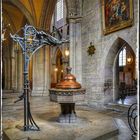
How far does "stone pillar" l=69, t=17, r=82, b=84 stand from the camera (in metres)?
10.6

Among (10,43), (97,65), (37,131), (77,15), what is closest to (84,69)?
(97,65)

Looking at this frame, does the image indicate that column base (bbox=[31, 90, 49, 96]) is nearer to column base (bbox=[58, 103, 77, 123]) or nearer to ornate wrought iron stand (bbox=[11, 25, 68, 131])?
column base (bbox=[58, 103, 77, 123])

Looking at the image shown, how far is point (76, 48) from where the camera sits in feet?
35.0

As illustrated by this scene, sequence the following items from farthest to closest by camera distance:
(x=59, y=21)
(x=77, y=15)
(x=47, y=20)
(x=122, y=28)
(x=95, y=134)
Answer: (x=59, y=21), (x=47, y=20), (x=77, y=15), (x=122, y=28), (x=95, y=134)

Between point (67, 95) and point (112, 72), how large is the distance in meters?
4.72

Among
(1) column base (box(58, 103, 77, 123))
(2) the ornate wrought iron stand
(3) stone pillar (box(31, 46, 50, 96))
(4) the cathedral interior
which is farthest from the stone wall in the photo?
(3) stone pillar (box(31, 46, 50, 96))

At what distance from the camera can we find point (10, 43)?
2333 cm

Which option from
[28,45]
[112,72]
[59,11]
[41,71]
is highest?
[59,11]

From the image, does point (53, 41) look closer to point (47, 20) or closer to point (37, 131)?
point (37, 131)

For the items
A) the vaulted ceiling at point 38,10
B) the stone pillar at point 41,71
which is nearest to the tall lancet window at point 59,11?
the vaulted ceiling at point 38,10

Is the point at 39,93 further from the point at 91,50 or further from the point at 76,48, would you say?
the point at 91,50

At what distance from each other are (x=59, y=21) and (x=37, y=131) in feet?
52.4

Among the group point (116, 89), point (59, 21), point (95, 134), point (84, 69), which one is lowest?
point (95, 134)

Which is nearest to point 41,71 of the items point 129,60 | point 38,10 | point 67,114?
point 38,10
